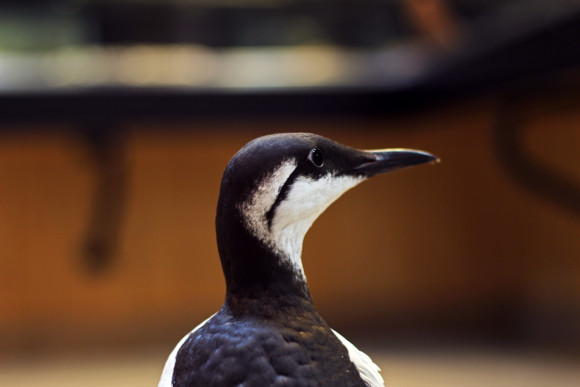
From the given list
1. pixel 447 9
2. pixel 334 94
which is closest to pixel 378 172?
pixel 334 94

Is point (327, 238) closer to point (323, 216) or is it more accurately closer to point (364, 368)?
point (323, 216)

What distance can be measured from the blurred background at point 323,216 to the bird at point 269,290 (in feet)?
2.18

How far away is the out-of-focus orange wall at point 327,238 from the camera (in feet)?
4.80

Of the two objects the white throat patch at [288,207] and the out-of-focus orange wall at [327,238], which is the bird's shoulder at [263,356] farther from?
the out-of-focus orange wall at [327,238]

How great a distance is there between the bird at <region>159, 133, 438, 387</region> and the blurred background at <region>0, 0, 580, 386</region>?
0.67 meters

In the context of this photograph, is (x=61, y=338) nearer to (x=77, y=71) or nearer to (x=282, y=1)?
(x=77, y=71)

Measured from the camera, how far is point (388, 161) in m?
0.45

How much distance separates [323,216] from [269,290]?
118cm

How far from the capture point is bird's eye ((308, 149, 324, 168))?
41 cm

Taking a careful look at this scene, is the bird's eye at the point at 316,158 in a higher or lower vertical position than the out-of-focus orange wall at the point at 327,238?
lower

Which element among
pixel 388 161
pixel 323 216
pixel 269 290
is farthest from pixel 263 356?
pixel 323 216

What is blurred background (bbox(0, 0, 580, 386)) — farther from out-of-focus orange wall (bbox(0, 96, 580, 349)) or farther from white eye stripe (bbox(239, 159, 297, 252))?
white eye stripe (bbox(239, 159, 297, 252))

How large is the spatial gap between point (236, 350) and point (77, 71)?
1.00 meters

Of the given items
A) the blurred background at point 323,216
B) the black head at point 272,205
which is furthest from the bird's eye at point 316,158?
the blurred background at point 323,216
